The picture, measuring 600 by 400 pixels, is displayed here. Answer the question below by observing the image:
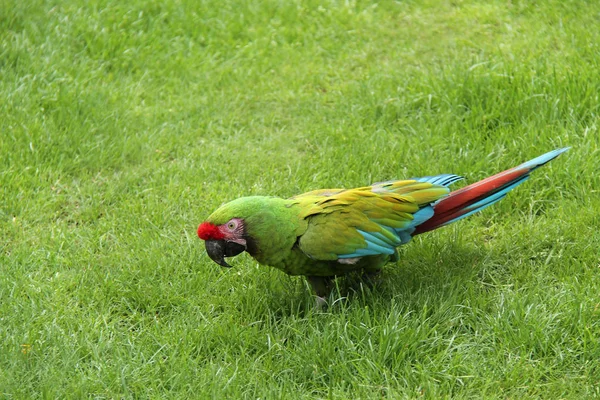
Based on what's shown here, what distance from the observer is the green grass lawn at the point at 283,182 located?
3.44 meters

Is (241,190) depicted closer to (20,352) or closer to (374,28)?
(20,352)

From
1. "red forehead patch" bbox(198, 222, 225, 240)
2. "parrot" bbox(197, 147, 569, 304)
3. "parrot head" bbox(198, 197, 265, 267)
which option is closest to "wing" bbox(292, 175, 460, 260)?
"parrot" bbox(197, 147, 569, 304)

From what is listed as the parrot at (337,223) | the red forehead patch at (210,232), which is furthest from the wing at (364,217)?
the red forehead patch at (210,232)

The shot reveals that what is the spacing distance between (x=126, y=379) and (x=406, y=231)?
1500 mm

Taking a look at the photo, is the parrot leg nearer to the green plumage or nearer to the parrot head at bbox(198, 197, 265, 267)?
the green plumage

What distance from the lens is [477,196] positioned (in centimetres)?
382

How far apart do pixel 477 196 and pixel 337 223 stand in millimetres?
742

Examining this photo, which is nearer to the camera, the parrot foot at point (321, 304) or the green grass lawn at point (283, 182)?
the green grass lawn at point (283, 182)

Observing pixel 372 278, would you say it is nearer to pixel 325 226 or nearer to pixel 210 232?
pixel 325 226

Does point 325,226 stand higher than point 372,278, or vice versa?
point 325,226

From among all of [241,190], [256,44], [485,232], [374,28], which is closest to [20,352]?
[241,190]

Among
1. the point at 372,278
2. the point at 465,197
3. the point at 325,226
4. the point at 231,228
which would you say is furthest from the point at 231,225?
the point at 465,197

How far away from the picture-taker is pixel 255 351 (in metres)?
3.65

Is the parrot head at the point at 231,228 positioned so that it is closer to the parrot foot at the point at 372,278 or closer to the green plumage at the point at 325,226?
the green plumage at the point at 325,226
